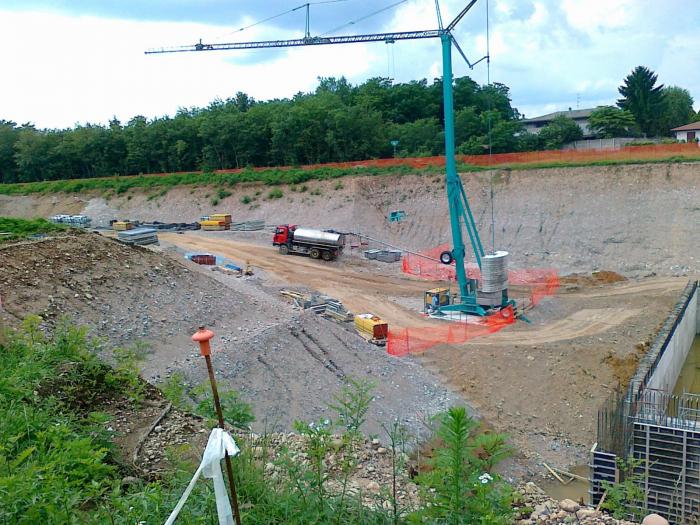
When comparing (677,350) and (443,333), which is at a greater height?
(443,333)

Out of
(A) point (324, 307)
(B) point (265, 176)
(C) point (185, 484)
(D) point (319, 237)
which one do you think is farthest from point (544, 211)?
(C) point (185, 484)

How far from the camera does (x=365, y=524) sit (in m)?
5.70

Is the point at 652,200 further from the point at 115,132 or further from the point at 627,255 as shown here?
the point at 115,132

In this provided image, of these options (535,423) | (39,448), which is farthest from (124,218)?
(39,448)

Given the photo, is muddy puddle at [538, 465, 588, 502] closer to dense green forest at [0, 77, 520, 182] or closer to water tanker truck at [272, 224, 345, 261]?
water tanker truck at [272, 224, 345, 261]

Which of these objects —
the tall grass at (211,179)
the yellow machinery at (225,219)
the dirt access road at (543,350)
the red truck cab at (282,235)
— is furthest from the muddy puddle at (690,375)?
the yellow machinery at (225,219)

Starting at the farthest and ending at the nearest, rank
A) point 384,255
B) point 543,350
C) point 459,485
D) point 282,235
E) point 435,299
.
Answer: point 282,235
point 384,255
point 435,299
point 543,350
point 459,485

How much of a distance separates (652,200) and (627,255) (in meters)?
4.77

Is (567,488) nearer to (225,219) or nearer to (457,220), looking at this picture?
(457,220)

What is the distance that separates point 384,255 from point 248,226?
11517 mm

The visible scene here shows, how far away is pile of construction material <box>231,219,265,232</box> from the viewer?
41188mm

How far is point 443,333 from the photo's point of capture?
2269 cm

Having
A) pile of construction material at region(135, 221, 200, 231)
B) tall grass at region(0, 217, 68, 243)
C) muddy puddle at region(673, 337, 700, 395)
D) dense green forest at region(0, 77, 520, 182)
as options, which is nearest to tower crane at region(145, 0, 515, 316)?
muddy puddle at region(673, 337, 700, 395)

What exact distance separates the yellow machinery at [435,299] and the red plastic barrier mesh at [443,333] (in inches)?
51.2
